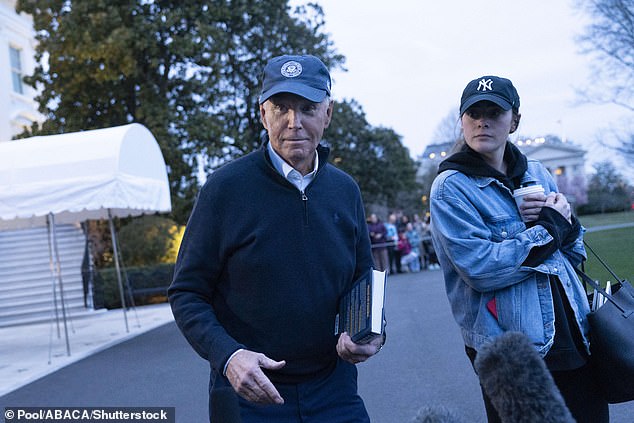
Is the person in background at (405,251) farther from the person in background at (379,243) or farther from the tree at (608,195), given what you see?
the tree at (608,195)

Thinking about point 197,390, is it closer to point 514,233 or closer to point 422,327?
point 422,327

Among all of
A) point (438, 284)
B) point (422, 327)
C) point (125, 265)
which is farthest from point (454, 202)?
point (125, 265)

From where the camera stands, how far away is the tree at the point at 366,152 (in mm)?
32312

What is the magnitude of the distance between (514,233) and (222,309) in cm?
117

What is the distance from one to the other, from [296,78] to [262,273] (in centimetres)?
66

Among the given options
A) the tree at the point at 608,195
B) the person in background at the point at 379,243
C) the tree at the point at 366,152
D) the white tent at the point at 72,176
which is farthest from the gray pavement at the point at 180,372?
the tree at the point at 608,195

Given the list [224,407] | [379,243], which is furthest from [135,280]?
[224,407]

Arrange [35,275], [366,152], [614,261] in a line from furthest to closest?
[366,152], [35,275], [614,261]

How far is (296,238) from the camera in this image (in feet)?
6.85

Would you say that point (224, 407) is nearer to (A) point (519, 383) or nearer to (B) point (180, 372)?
(A) point (519, 383)

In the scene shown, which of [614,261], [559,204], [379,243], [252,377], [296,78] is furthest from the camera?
[379,243]

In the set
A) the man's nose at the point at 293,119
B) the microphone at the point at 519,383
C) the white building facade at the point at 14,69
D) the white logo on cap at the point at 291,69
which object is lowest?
the microphone at the point at 519,383

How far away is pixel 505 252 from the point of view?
2.33 meters

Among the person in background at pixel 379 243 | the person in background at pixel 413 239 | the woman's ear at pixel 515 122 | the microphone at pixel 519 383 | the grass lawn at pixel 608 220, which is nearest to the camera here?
the microphone at pixel 519 383
